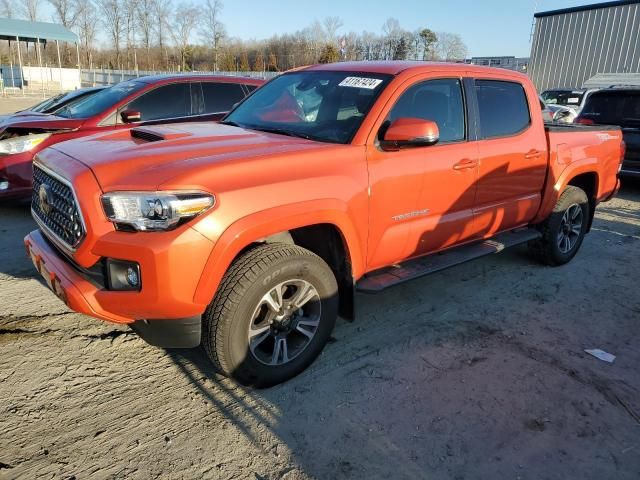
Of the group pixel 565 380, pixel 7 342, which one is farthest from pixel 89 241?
pixel 565 380

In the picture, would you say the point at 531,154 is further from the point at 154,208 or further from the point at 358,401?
the point at 154,208

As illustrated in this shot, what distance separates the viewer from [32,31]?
32031mm

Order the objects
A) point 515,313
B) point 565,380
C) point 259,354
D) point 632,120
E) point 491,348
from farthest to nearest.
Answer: point 632,120 < point 515,313 < point 491,348 < point 565,380 < point 259,354

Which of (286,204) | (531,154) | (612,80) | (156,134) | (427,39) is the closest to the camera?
(286,204)

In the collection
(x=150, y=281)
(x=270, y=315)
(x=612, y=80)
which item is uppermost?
(x=612, y=80)

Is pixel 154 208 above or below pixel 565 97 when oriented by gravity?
below

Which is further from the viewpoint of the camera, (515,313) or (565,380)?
(515,313)

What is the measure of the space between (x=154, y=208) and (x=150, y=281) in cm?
36

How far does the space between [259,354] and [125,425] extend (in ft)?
2.70

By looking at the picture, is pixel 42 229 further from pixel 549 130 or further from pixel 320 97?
pixel 549 130

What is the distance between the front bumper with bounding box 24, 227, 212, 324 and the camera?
2441mm

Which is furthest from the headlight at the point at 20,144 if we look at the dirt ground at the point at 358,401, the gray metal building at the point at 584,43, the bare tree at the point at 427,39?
the bare tree at the point at 427,39

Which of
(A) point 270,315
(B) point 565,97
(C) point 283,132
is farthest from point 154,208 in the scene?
(B) point 565,97

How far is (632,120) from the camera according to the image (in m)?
9.03
